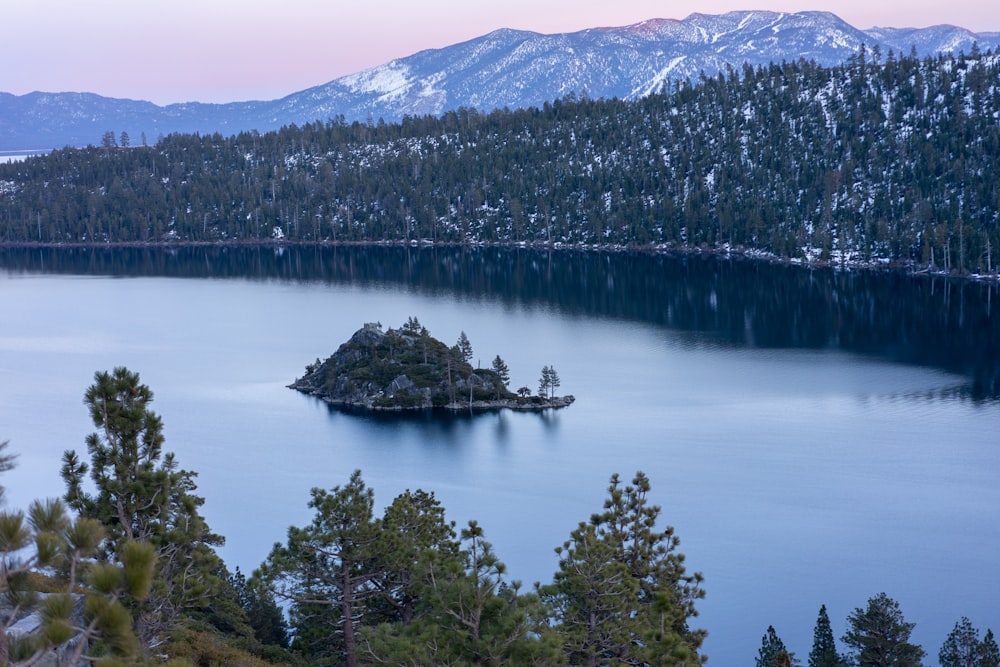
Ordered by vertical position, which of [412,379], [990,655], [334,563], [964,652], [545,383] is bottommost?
[964,652]

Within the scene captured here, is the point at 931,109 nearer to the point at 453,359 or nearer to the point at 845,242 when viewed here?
the point at 845,242

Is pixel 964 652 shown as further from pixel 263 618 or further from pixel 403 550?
pixel 263 618

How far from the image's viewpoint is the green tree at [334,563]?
27.1 m

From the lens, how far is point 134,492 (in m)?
20.8

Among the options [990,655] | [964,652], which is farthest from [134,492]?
[964,652]

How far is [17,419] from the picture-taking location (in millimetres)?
75125

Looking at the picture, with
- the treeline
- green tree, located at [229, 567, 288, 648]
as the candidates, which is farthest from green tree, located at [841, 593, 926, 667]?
green tree, located at [229, 567, 288, 648]

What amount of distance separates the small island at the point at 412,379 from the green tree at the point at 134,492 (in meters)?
54.8

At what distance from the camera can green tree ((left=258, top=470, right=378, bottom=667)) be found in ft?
89.0

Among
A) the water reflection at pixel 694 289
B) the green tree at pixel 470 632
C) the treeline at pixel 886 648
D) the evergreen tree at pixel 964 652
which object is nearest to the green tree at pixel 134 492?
the green tree at pixel 470 632

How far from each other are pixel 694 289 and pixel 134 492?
11319 centimetres

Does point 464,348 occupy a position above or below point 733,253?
below

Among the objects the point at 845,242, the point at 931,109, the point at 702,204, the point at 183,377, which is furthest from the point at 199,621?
the point at 931,109

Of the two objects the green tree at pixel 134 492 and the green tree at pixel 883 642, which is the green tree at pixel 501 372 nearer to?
the green tree at pixel 883 642
